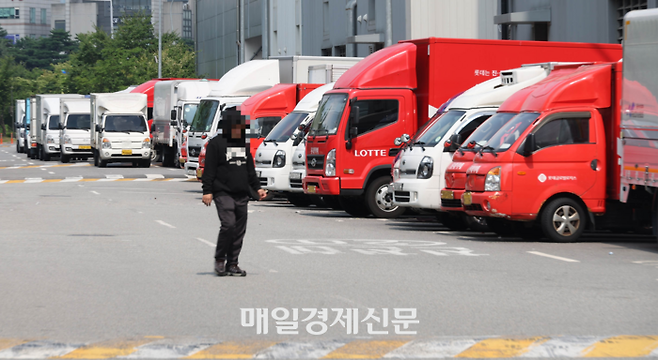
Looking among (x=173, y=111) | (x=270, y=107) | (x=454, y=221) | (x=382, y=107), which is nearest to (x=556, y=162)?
(x=454, y=221)

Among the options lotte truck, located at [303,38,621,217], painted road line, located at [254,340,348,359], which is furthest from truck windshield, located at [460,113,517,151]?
painted road line, located at [254,340,348,359]

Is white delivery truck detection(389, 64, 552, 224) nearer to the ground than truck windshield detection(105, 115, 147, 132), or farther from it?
nearer to the ground

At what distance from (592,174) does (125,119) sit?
Result: 28.3m

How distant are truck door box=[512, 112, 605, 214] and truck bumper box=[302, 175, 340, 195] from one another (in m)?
5.10

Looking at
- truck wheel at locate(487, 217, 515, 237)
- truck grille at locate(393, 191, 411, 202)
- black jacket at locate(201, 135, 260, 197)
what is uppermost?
black jacket at locate(201, 135, 260, 197)

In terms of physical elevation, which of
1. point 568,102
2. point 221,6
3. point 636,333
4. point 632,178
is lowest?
point 636,333

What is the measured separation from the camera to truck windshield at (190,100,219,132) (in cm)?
2847

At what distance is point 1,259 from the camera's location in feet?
41.8

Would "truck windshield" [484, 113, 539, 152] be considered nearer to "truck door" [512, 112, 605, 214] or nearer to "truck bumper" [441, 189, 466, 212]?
"truck door" [512, 112, 605, 214]

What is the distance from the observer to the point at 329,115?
19859 mm

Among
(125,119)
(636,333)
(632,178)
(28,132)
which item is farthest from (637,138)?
(28,132)

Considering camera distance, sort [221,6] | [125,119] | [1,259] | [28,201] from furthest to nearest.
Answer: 1. [221,6]
2. [125,119]
3. [28,201]
4. [1,259]

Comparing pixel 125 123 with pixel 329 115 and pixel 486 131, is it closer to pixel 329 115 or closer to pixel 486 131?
pixel 329 115

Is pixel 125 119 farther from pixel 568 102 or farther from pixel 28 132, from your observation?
pixel 568 102
